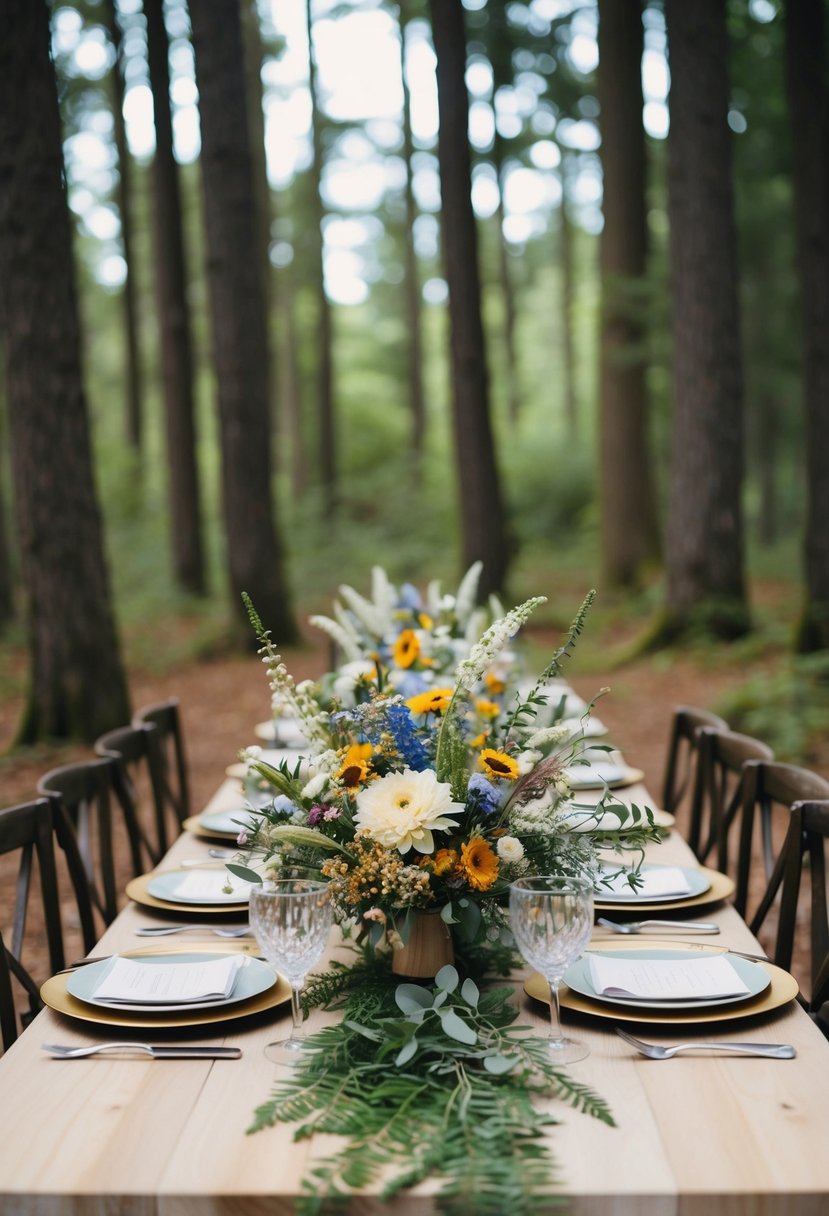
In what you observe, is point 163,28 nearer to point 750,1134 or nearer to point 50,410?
point 50,410

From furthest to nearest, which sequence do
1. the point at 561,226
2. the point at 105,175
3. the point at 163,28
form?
1. the point at 561,226
2. the point at 105,175
3. the point at 163,28

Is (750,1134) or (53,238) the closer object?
(750,1134)

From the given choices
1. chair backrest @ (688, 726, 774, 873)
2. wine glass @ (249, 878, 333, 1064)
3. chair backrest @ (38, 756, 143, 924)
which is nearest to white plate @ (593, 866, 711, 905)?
chair backrest @ (688, 726, 774, 873)

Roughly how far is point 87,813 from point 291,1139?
2.06 metres

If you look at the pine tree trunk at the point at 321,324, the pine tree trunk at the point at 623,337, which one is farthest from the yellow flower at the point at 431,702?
the pine tree trunk at the point at 321,324

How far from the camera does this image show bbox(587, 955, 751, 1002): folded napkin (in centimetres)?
204

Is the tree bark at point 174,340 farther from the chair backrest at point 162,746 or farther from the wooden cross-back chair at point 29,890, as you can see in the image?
the wooden cross-back chair at point 29,890

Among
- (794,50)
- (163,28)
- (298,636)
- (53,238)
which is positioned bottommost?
(298,636)

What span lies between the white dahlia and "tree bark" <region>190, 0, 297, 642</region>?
9.31 meters

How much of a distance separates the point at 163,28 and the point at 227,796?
38.4 feet

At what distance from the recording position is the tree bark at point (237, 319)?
10.5m

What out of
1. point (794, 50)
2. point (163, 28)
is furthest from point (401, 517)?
point (794, 50)

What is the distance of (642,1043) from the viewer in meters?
1.93

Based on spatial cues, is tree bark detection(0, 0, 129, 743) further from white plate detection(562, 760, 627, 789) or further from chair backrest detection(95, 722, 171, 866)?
white plate detection(562, 760, 627, 789)
